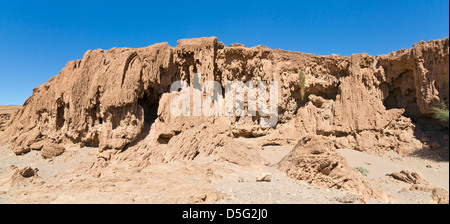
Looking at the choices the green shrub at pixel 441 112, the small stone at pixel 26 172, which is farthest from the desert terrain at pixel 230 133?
the green shrub at pixel 441 112

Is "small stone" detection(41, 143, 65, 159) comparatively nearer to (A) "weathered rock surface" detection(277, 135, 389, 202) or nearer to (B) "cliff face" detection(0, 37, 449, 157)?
(B) "cliff face" detection(0, 37, 449, 157)

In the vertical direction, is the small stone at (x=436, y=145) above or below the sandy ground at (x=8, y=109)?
below

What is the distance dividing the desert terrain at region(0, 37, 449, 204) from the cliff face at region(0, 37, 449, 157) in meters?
0.08

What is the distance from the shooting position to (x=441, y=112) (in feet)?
50.4

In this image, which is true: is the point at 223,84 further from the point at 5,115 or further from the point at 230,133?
the point at 5,115

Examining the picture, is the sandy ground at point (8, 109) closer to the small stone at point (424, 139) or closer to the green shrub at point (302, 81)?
the green shrub at point (302, 81)

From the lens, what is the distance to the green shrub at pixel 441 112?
15126 millimetres

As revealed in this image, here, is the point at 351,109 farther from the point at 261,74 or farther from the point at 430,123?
the point at 261,74

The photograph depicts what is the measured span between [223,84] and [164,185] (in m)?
12.1

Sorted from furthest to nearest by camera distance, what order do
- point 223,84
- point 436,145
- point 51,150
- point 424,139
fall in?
point 223,84 < point 424,139 < point 436,145 < point 51,150

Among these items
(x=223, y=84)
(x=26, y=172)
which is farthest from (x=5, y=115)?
(x=223, y=84)

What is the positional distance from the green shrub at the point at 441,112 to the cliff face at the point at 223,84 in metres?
0.49

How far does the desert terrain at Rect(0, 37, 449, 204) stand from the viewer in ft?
25.2
